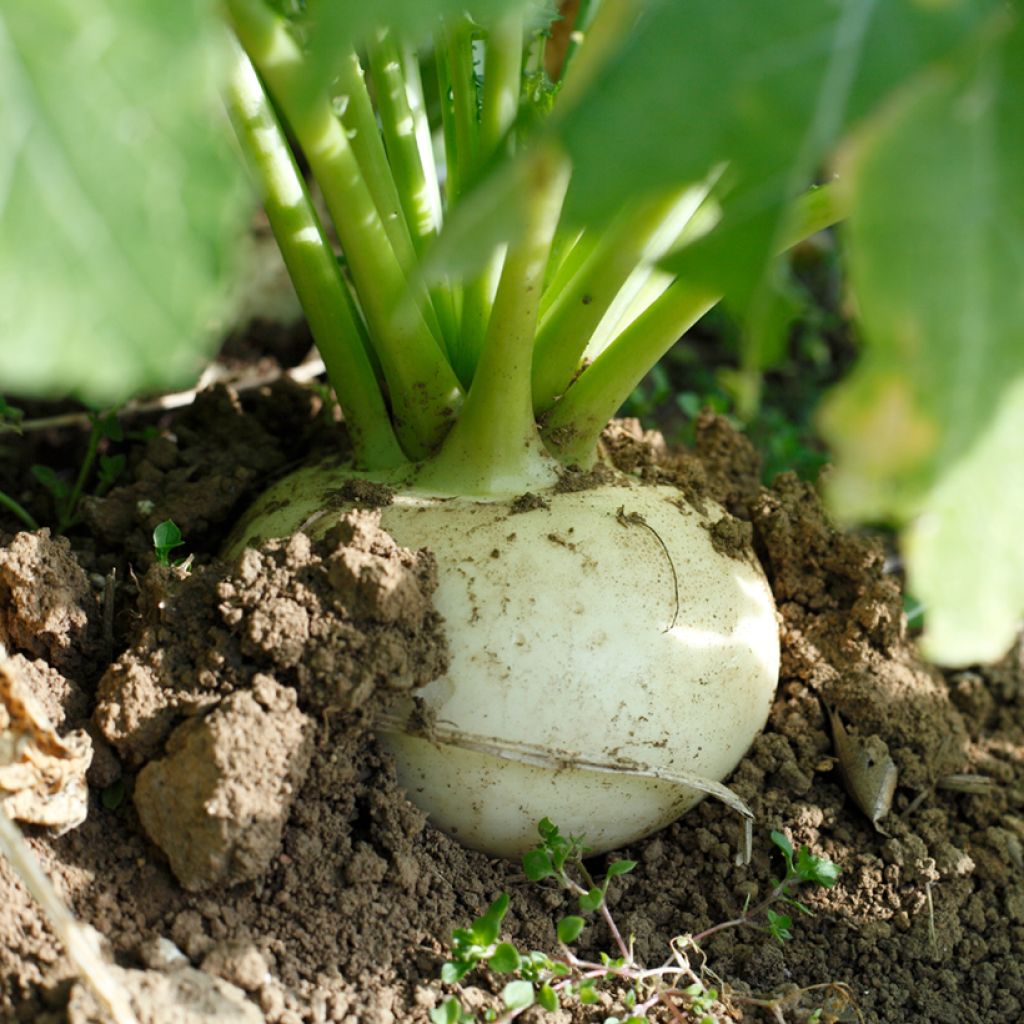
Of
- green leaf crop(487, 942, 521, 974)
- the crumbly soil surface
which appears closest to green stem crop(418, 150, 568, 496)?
the crumbly soil surface

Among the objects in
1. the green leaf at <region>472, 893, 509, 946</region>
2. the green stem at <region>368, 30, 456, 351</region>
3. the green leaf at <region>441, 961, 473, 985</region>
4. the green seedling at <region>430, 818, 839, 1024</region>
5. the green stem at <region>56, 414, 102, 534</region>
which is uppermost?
the green stem at <region>368, 30, 456, 351</region>

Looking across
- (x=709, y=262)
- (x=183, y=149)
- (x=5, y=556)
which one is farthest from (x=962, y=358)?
(x=5, y=556)

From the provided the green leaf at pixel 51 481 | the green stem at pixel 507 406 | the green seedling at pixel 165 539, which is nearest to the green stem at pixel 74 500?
the green leaf at pixel 51 481

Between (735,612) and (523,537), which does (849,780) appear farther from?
(523,537)

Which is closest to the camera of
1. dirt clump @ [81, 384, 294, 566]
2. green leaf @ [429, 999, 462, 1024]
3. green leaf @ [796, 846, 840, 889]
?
green leaf @ [429, 999, 462, 1024]

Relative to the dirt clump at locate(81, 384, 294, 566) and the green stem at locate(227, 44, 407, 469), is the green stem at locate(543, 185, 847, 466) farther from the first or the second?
the dirt clump at locate(81, 384, 294, 566)
